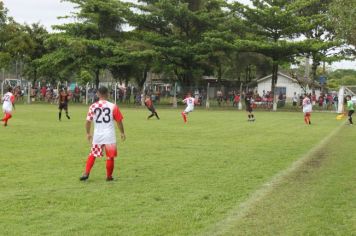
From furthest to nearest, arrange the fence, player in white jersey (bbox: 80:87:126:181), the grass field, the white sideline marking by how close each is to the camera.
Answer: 1. the fence
2. player in white jersey (bbox: 80:87:126:181)
3. the grass field
4. the white sideline marking

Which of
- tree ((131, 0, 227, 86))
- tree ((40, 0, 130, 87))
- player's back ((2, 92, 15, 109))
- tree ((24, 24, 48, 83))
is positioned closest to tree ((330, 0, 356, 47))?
player's back ((2, 92, 15, 109))

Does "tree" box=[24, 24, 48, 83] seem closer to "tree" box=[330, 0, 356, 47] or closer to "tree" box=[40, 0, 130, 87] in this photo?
"tree" box=[40, 0, 130, 87]

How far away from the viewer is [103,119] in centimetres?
922

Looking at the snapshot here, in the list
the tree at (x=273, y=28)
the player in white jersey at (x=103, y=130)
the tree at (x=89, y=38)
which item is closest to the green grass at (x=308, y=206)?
the player in white jersey at (x=103, y=130)

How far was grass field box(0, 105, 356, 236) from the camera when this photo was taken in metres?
6.29

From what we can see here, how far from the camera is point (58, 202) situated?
7395 mm

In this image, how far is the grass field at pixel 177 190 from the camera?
6289mm

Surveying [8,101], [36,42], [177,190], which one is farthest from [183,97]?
[177,190]

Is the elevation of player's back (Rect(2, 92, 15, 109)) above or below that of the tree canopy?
below

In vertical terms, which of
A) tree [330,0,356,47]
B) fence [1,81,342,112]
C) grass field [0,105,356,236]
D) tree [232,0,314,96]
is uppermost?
tree [232,0,314,96]

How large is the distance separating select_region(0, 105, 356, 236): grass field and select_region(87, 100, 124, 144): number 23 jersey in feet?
2.44

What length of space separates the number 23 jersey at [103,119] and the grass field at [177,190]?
0.74 metres

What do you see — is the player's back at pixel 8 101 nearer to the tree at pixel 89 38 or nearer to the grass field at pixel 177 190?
the grass field at pixel 177 190

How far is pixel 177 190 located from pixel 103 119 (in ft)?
6.10
